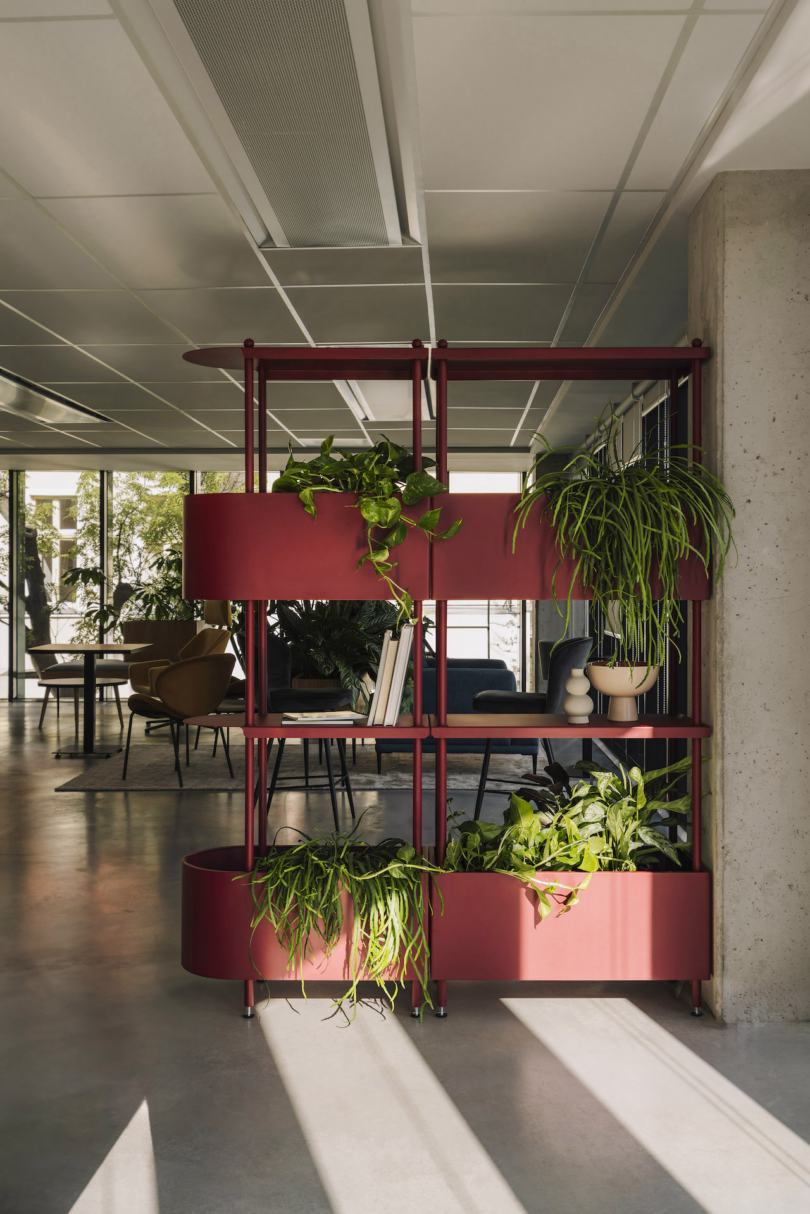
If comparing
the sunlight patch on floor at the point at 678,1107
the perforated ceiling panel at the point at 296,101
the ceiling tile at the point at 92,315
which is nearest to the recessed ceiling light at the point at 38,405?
the ceiling tile at the point at 92,315

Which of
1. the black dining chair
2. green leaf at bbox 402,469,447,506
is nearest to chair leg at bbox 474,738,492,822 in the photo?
the black dining chair

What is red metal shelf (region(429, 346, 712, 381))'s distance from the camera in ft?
10.3

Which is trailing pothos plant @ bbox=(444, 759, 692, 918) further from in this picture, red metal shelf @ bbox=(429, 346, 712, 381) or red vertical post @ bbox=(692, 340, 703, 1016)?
red metal shelf @ bbox=(429, 346, 712, 381)

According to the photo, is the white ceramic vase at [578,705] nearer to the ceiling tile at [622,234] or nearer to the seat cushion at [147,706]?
the ceiling tile at [622,234]

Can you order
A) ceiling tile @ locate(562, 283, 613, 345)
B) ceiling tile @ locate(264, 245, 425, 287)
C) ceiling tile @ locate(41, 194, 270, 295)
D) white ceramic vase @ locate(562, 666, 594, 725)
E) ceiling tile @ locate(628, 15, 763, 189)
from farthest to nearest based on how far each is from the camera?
ceiling tile @ locate(562, 283, 613, 345)
ceiling tile @ locate(264, 245, 425, 287)
ceiling tile @ locate(41, 194, 270, 295)
white ceramic vase @ locate(562, 666, 594, 725)
ceiling tile @ locate(628, 15, 763, 189)

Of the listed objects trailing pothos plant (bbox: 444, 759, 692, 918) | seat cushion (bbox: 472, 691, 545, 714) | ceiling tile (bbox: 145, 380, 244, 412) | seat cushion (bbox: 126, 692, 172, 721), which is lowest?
trailing pothos plant (bbox: 444, 759, 692, 918)

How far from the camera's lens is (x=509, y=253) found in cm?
419

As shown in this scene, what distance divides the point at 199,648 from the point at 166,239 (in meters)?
4.49

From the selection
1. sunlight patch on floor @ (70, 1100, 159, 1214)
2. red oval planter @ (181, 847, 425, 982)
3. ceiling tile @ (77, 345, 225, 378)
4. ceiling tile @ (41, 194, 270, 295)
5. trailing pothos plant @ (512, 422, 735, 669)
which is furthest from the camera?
ceiling tile @ (77, 345, 225, 378)

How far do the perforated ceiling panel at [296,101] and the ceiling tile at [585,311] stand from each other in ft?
4.47

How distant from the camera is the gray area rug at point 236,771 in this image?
6.62 m

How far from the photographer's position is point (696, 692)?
128 inches

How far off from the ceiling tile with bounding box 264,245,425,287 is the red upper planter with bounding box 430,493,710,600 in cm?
156

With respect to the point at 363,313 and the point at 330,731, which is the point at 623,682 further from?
the point at 363,313
